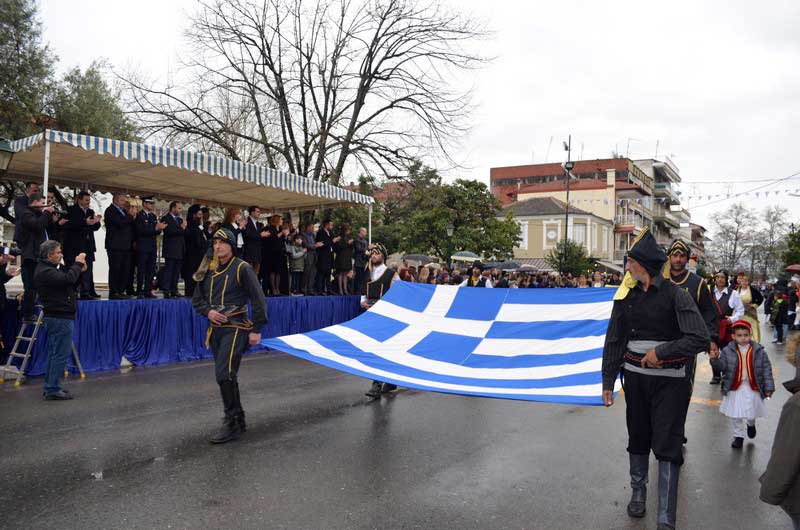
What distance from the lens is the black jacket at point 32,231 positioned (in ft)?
26.2

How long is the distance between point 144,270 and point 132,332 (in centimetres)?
140

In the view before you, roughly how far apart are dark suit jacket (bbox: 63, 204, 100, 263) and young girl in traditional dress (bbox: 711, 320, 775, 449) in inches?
367


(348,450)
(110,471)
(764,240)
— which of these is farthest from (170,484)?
(764,240)

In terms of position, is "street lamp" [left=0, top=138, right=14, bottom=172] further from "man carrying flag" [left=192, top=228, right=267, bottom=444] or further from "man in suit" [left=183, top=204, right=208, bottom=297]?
"man carrying flag" [left=192, top=228, right=267, bottom=444]

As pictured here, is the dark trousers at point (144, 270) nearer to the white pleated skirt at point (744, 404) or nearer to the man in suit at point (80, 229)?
the man in suit at point (80, 229)

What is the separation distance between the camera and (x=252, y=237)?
476 inches

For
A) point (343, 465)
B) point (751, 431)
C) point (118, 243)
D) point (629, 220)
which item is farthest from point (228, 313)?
point (629, 220)

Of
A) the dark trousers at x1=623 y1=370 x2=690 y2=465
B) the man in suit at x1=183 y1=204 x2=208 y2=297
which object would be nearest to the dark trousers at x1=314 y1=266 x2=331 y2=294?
the man in suit at x1=183 y1=204 x2=208 y2=297

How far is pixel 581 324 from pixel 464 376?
1586mm

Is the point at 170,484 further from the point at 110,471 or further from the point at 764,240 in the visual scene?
the point at 764,240

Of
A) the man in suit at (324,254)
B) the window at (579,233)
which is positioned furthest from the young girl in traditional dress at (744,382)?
the window at (579,233)

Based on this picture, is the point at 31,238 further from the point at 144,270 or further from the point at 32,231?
the point at 144,270

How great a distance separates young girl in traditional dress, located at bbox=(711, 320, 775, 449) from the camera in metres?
5.69

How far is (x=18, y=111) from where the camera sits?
18.6 metres
